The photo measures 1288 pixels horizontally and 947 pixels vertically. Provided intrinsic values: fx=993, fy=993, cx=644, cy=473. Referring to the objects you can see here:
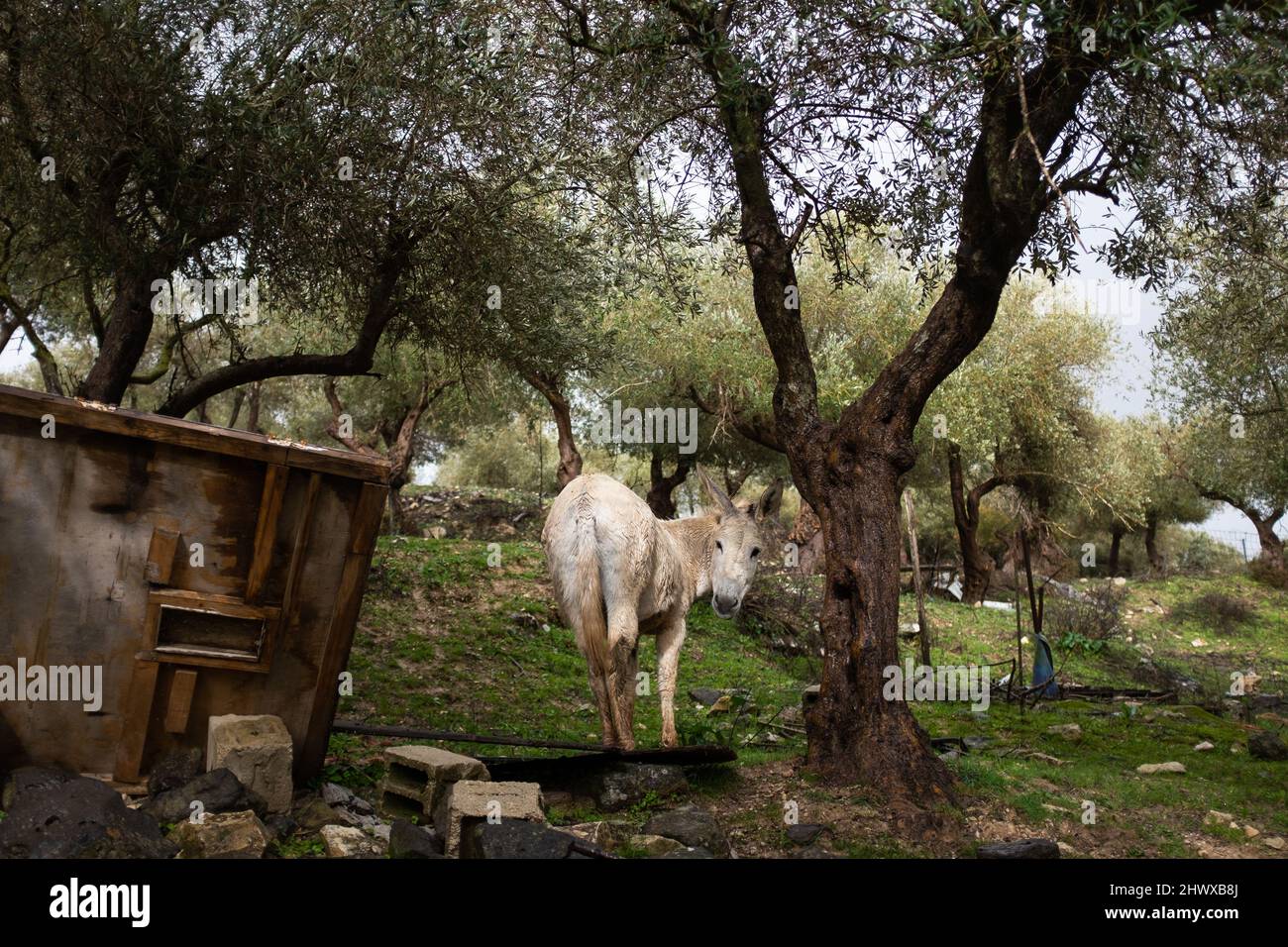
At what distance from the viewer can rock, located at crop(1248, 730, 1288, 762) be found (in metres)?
11.6

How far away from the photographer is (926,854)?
779 centimetres

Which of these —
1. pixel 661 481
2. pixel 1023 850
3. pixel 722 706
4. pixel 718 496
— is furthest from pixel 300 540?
pixel 661 481

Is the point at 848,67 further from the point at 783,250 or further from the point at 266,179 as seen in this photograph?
the point at 266,179

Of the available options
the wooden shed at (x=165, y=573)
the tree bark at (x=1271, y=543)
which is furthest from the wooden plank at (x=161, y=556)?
the tree bark at (x=1271, y=543)

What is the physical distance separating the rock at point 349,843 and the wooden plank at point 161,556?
2188 millimetres

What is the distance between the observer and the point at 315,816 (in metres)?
7.17

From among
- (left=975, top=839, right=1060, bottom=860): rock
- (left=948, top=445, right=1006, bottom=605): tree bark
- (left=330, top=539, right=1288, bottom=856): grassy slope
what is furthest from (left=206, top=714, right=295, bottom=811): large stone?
(left=948, top=445, right=1006, bottom=605): tree bark

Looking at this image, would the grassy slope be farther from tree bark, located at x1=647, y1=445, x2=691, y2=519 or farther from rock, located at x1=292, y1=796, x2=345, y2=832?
tree bark, located at x1=647, y1=445, x2=691, y2=519

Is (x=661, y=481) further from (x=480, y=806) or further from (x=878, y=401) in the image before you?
(x=480, y=806)

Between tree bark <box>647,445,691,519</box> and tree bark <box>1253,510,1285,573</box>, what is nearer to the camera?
tree bark <box>647,445,691,519</box>

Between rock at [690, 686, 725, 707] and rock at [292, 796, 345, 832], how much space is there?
8.05 meters

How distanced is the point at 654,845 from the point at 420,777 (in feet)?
6.59

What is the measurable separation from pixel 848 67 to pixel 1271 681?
16.9 m

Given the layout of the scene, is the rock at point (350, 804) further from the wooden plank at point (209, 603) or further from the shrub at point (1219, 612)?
the shrub at point (1219, 612)
